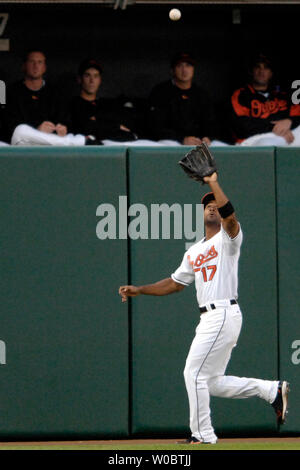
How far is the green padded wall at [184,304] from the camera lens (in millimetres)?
8422

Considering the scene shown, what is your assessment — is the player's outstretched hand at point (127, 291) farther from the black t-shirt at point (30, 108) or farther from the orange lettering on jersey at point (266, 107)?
the orange lettering on jersey at point (266, 107)

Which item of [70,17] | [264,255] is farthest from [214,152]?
[70,17]

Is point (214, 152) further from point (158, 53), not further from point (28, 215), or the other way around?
point (158, 53)

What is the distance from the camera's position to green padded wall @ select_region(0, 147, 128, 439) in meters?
8.39

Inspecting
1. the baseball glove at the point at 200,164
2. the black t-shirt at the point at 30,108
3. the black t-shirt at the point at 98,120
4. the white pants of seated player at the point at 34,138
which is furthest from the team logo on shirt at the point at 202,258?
the black t-shirt at the point at 30,108

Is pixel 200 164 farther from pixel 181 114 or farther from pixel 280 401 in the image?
pixel 181 114

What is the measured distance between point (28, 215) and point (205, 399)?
242 cm

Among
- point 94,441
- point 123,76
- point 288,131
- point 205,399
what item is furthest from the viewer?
point 123,76

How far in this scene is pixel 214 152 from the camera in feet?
28.0

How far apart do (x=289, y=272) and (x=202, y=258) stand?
1462 mm

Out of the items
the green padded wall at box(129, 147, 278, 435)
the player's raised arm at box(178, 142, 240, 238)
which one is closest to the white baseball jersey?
the player's raised arm at box(178, 142, 240, 238)

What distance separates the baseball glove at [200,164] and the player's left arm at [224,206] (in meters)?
0.05

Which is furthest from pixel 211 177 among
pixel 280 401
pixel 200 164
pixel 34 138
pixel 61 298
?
pixel 34 138

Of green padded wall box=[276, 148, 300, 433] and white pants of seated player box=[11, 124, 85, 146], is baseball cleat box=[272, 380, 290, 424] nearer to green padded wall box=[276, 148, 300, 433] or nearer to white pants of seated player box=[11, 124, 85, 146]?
green padded wall box=[276, 148, 300, 433]
